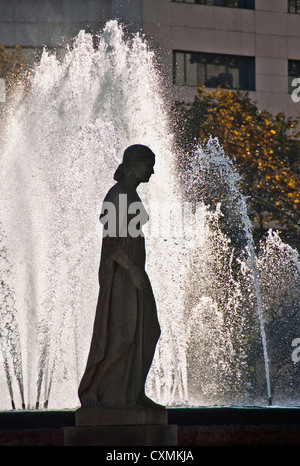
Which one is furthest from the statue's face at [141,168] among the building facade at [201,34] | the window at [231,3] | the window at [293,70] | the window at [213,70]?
the window at [293,70]

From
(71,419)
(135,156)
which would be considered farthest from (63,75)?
(135,156)

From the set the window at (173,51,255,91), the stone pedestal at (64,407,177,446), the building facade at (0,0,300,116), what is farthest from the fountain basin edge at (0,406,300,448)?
the window at (173,51,255,91)

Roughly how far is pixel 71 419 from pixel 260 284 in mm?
17059

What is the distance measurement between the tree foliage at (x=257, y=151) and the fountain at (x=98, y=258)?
159 inches

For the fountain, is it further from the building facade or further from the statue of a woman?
the building facade

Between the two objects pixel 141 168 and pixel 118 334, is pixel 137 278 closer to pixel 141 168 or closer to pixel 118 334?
pixel 118 334

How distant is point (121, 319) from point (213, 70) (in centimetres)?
3827

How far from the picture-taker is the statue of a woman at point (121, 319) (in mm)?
8172

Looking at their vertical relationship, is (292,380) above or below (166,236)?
below

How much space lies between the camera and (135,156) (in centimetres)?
857

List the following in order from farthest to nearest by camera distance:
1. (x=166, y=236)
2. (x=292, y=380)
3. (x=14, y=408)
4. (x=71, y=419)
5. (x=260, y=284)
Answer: (x=260, y=284) < (x=292, y=380) < (x=166, y=236) < (x=14, y=408) < (x=71, y=419)
